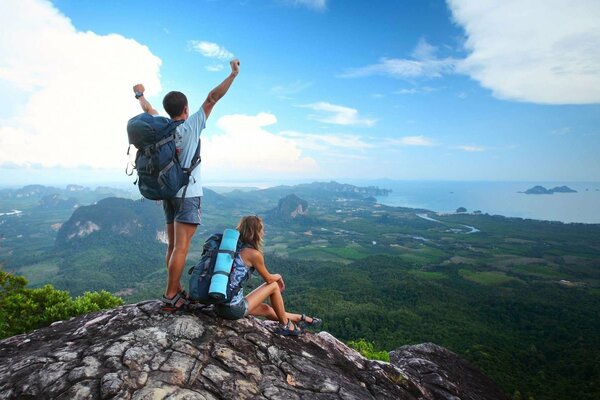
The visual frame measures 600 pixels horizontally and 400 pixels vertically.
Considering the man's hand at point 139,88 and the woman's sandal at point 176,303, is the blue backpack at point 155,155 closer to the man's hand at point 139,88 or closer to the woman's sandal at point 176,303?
the man's hand at point 139,88

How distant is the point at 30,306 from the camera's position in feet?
28.7

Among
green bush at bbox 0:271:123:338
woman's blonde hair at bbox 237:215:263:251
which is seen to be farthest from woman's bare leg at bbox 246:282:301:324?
green bush at bbox 0:271:123:338

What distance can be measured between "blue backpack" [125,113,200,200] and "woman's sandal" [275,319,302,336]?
318 centimetres

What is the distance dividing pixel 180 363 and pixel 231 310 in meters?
1.04

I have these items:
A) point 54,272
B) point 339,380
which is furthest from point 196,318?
point 54,272

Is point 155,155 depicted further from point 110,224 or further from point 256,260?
point 110,224

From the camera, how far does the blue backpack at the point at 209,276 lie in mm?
4664

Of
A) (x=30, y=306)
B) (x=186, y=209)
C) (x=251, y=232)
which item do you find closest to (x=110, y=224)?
(x=30, y=306)

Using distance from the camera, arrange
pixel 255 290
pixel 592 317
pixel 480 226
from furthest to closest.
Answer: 1. pixel 480 226
2. pixel 592 317
3. pixel 255 290

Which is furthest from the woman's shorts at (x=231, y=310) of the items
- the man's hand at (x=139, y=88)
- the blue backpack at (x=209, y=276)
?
the man's hand at (x=139, y=88)

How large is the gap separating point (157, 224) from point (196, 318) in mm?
189291

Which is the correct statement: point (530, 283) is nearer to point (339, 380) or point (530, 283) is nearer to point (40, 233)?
point (339, 380)

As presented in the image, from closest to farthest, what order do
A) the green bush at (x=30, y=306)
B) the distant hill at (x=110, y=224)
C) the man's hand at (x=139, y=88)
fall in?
the man's hand at (x=139, y=88), the green bush at (x=30, y=306), the distant hill at (x=110, y=224)

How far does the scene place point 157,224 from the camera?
175250 mm
